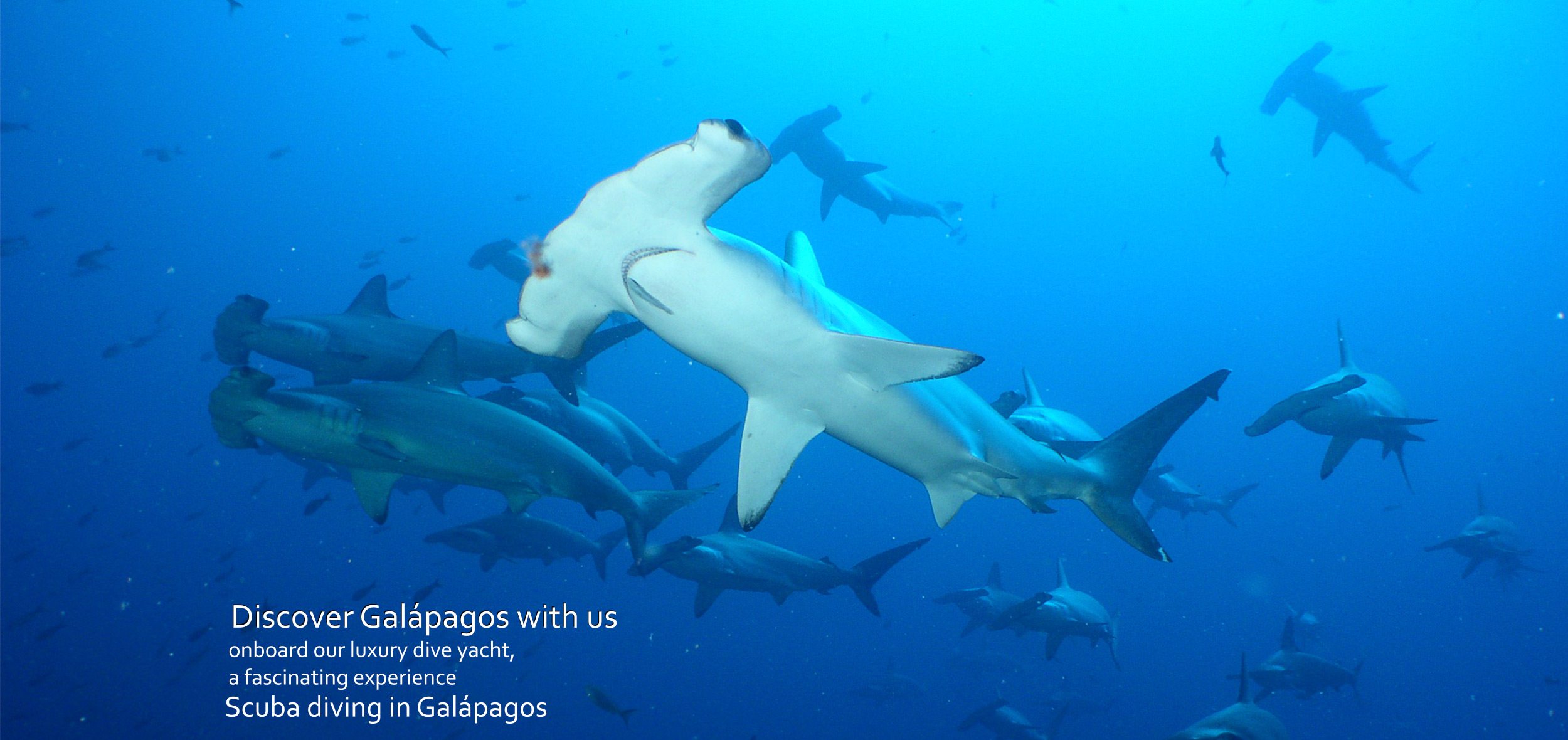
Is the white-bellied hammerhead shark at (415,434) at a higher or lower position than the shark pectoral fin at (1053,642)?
higher

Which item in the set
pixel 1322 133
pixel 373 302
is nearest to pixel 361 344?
pixel 373 302

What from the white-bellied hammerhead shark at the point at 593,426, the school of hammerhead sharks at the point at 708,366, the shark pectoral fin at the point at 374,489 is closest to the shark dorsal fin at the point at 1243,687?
the school of hammerhead sharks at the point at 708,366

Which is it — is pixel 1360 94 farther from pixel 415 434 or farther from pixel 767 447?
pixel 415 434

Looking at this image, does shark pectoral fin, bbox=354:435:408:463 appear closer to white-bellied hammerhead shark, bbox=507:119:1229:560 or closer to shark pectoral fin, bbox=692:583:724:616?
white-bellied hammerhead shark, bbox=507:119:1229:560

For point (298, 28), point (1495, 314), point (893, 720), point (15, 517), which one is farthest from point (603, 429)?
point (1495, 314)

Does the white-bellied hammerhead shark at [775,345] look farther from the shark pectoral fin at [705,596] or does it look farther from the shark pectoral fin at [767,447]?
the shark pectoral fin at [705,596]

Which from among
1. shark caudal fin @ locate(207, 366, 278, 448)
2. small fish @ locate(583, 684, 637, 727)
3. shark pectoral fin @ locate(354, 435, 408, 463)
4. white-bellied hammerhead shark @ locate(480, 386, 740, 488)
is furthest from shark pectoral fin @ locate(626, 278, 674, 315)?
small fish @ locate(583, 684, 637, 727)

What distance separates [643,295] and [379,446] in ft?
7.14

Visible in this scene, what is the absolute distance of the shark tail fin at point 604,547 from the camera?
8.09 m

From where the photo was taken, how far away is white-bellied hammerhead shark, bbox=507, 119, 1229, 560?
6.00 feet

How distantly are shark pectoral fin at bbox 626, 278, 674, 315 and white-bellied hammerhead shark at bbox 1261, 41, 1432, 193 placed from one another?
16947 millimetres

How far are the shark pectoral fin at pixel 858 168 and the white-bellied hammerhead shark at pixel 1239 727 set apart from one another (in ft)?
32.8

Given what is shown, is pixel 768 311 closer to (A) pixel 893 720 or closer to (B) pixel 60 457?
(A) pixel 893 720

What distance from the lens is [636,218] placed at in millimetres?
1861
